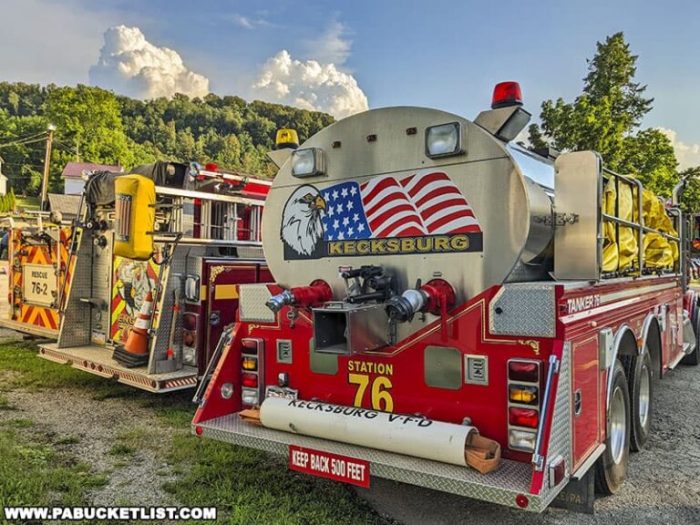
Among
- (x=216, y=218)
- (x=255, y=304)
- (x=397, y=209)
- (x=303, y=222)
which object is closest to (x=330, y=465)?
(x=255, y=304)

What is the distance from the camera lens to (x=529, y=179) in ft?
11.4

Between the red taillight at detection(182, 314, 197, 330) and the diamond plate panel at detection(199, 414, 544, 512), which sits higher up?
the red taillight at detection(182, 314, 197, 330)

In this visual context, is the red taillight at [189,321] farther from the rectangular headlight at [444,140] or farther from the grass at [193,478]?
the rectangular headlight at [444,140]

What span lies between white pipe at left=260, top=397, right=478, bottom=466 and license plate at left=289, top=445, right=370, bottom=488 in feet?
0.42

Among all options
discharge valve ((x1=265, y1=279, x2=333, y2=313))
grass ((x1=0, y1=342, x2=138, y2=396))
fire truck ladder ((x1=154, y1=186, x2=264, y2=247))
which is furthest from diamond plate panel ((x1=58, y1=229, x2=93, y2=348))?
discharge valve ((x1=265, y1=279, x2=333, y2=313))

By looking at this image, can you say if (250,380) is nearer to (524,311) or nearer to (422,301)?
(422,301)

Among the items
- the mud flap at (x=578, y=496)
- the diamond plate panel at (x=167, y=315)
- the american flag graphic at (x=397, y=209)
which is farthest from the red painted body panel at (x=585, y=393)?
the diamond plate panel at (x=167, y=315)

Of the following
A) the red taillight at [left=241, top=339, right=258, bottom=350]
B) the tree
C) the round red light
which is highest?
the tree

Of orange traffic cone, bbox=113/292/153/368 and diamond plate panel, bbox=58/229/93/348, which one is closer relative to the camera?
orange traffic cone, bbox=113/292/153/368

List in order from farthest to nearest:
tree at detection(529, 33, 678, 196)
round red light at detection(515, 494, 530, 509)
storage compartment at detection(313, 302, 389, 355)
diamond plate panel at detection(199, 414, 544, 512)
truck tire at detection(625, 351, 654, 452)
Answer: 1. tree at detection(529, 33, 678, 196)
2. truck tire at detection(625, 351, 654, 452)
3. storage compartment at detection(313, 302, 389, 355)
4. diamond plate panel at detection(199, 414, 544, 512)
5. round red light at detection(515, 494, 530, 509)

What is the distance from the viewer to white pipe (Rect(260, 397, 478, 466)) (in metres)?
2.99

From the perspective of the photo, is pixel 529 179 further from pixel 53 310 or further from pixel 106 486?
pixel 53 310

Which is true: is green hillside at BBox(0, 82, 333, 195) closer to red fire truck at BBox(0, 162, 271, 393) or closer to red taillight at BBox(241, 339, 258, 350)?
red fire truck at BBox(0, 162, 271, 393)

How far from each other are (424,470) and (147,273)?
394 centimetres
